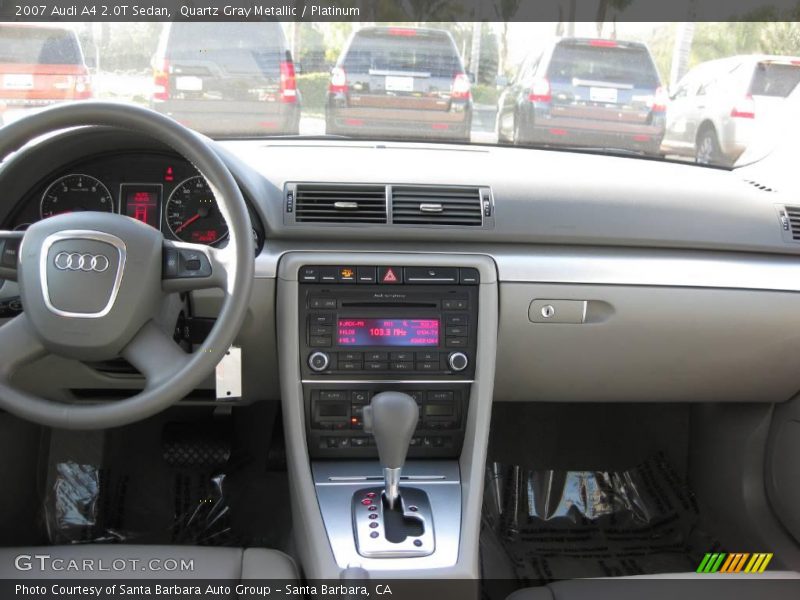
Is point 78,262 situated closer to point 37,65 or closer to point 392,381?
point 392,381

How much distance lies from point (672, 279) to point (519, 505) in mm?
1013

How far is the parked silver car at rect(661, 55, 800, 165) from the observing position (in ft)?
8.56

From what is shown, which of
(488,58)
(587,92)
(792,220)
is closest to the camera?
(792,220)

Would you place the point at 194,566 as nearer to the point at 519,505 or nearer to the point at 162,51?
the point at 519,505

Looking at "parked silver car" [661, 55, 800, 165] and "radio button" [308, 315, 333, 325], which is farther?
"parked silver car" [661, 55, 800, 165]

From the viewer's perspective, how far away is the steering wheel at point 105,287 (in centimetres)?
144

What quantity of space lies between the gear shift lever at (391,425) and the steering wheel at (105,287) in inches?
16.7

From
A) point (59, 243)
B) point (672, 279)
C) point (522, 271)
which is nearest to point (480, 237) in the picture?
point (522, 271)

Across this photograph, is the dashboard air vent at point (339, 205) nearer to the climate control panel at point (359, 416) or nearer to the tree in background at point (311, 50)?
the climate control panel at point (359, 416)

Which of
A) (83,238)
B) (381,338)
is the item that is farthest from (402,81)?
(83,238)

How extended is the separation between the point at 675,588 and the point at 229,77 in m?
Result: 2.09

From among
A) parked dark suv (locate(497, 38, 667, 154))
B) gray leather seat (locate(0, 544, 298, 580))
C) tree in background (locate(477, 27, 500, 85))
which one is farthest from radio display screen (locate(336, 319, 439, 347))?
tree in background (locate(477, 27, 500, 85))

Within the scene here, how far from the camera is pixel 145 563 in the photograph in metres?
1.67

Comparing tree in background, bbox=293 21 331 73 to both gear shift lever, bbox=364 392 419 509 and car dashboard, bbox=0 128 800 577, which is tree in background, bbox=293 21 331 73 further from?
gear shift lever, bbox=364 392 419 509
